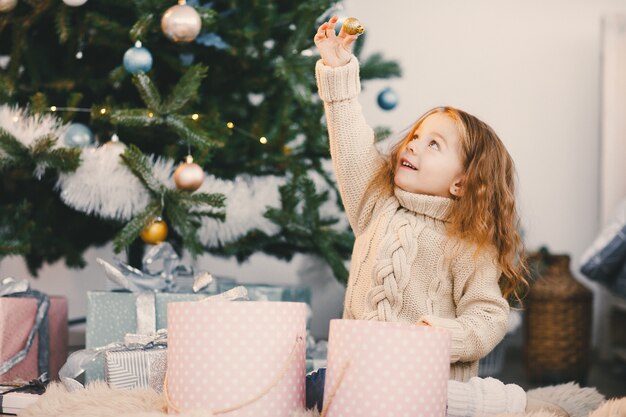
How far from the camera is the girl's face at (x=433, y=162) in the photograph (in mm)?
1132

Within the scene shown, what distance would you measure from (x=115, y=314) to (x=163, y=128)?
1.36 feet

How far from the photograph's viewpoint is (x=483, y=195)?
113 centimetres

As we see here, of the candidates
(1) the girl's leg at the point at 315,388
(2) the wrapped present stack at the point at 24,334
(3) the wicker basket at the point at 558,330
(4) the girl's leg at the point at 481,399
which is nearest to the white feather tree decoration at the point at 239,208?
(2) the wrapped present stack at the point at 24,334

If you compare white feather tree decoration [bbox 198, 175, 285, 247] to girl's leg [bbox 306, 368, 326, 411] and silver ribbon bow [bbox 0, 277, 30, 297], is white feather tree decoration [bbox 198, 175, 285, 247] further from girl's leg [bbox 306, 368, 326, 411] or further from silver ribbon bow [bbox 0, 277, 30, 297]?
girl's leg [bbox 306, 368, 326, 411]

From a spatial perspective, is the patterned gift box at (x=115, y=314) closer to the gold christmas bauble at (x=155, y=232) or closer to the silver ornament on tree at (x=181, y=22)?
the gold christmas bauble at (x=155, y=232)

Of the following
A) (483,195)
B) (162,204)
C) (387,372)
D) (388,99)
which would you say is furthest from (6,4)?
(387,372)

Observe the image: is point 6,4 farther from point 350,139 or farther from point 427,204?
point 427,204

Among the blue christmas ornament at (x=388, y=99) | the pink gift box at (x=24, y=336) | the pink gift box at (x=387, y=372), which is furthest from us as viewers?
the blue christmas ornament at (x=388, y=99)

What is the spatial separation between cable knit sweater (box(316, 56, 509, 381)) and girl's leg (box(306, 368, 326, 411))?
13cm

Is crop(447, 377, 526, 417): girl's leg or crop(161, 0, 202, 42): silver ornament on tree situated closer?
crop(447, 377, 526, 417): girl's leg

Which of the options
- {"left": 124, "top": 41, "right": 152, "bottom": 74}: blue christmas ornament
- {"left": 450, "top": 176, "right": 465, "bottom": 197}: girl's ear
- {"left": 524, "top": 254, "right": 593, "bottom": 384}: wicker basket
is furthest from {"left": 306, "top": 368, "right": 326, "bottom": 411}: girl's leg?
{"left": 524, "top": 254, "right": 593, "bottom": 384}: wicker basket

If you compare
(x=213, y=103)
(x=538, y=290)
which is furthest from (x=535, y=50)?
(x=213, y=103)

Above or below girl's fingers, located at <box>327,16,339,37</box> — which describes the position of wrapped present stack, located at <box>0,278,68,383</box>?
below

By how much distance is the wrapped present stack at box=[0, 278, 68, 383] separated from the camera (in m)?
1.29
